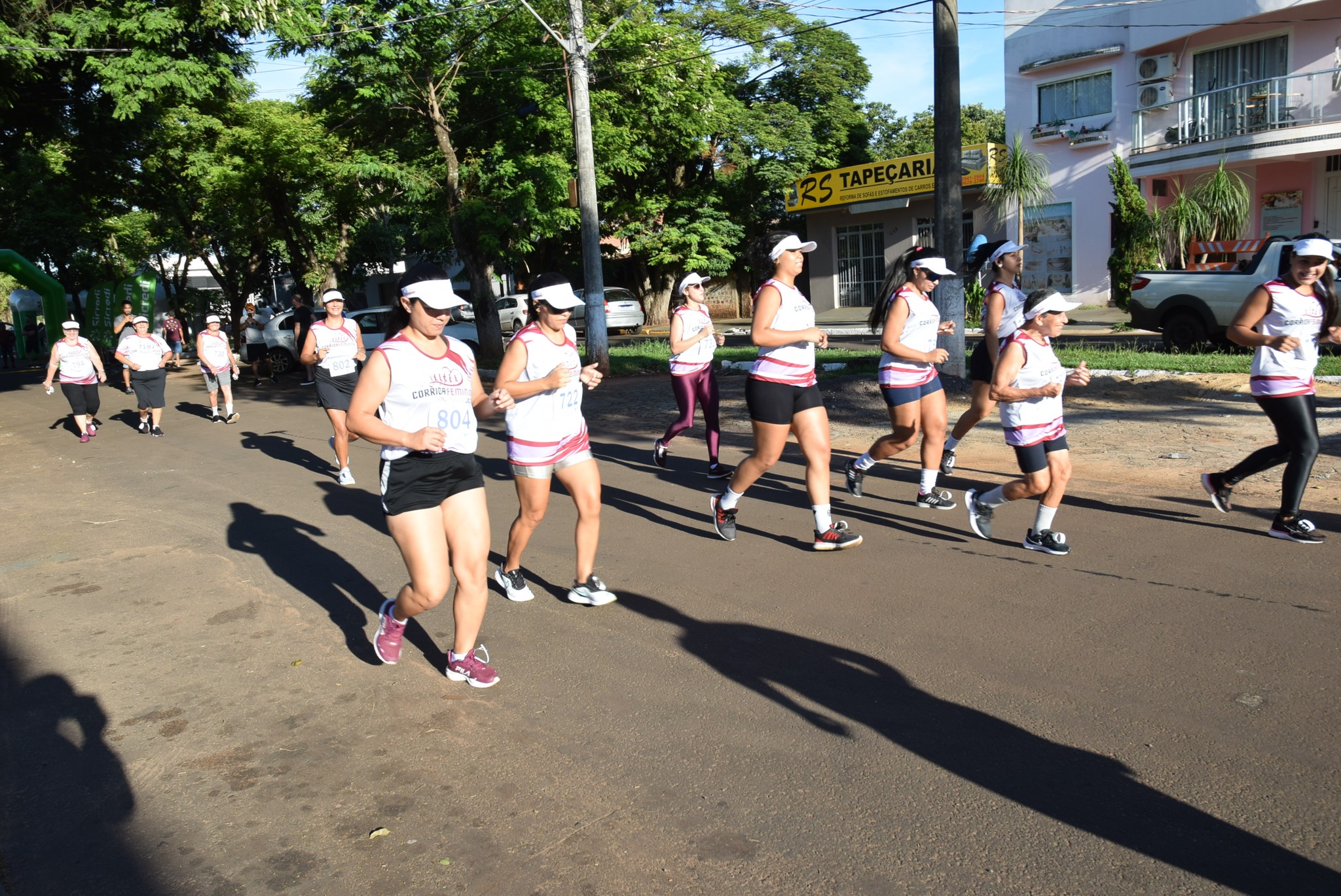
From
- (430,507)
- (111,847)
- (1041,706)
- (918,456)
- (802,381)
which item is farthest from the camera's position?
(918,456)

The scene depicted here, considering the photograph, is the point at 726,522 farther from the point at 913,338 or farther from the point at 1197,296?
the point at 1197,296

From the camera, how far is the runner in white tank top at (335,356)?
990 cm

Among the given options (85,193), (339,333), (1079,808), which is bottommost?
(1079,808)

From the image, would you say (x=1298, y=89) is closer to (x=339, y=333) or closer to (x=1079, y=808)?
(x=339, y=333)

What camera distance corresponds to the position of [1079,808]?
10.9 ft

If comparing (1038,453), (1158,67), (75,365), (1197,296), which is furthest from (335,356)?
(1158,67)

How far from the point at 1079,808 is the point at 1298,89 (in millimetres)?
24525

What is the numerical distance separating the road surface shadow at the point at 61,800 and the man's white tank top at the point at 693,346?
5.13m

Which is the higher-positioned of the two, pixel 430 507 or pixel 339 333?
pixel 339 333

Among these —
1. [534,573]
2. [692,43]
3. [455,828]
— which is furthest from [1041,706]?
[692,43]

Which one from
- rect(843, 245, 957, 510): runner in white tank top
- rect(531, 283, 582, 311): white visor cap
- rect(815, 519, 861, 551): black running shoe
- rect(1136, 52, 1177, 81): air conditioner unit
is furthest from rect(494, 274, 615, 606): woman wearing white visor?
rect(1136, 52, 1177, 81): air conditioner unit

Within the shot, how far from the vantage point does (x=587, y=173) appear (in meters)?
16.8

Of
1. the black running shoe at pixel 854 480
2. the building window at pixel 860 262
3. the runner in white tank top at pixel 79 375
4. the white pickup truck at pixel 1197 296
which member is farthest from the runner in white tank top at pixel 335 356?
the building window at pixel 860 262

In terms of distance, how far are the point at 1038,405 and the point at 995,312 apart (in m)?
1.53
